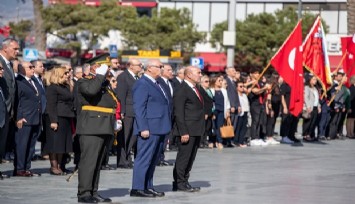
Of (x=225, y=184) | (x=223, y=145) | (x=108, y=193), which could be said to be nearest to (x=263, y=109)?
(x=223, y=145)

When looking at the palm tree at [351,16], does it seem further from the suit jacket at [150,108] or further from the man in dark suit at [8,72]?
the suit jacket at [150,108]

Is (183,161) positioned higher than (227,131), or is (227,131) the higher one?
(183,161)

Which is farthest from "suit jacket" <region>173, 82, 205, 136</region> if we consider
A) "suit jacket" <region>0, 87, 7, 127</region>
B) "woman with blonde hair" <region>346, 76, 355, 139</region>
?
"woman with blonde hair" <region>346, 76, 355, 139</region>

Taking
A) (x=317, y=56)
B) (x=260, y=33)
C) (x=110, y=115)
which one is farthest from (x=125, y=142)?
(x=260, y=33)

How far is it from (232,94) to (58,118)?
8.72 meters

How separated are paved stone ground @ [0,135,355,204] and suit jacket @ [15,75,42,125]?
989 millimetres

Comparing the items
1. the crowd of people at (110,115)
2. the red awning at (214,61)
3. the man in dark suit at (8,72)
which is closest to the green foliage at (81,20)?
the red awning at (214,61)

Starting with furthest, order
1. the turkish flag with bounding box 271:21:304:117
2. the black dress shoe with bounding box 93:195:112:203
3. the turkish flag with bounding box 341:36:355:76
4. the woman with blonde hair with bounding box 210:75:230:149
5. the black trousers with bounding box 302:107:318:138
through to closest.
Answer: the turkish flag with bounding box 341:36:355:76
the black trousers with bounding box 302:107:318:138
the turkish flag with bounding box 271:21:304:117
the woman with blonde hair with bounding box 210:75:230:149
the black dress shoe with bounding box 93:195:112:203

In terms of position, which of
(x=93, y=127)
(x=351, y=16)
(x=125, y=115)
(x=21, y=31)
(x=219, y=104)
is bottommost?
(x=219, y=104)

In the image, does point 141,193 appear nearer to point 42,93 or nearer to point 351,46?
point 42,93

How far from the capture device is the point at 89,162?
14.3 metres

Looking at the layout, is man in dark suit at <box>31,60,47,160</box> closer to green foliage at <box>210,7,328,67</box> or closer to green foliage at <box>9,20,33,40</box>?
green foliage at <box>9,20,33,40</box>

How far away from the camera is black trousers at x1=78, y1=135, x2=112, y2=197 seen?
14273 millimetres

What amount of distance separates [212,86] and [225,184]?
9.32 m
